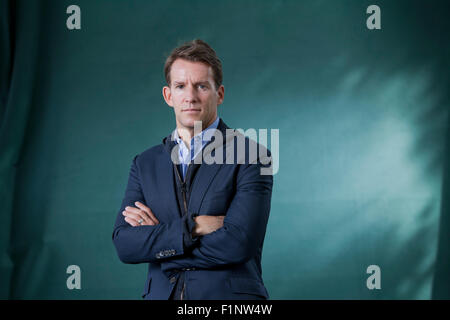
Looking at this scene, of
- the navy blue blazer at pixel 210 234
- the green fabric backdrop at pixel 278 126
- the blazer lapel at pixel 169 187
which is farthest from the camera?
the green fabric backdrop at pixel 278 126

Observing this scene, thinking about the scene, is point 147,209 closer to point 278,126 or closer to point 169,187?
point 169,187

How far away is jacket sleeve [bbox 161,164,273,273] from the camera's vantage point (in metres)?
1.93

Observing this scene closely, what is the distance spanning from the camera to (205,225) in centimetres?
197

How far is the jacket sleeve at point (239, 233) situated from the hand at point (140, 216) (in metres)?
0.19

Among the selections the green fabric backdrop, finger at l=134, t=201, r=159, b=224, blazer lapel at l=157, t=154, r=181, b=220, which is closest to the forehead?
blazer lapel at l=157, t=154, r=181, b=220

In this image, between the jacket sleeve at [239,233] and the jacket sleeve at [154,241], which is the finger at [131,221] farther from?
the jacket sleeve at [239,233]

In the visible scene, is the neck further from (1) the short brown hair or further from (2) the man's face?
(1) the short brown hair

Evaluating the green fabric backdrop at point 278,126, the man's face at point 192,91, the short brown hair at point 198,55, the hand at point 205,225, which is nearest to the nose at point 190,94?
the man's face at point 192,91

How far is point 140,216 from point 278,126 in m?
2.22

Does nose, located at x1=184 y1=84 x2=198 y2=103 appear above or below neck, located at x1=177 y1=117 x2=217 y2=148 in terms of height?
above

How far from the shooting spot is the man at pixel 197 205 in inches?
76.2

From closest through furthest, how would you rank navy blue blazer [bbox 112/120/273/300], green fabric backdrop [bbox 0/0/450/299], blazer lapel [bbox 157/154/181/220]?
navy blue blazer [bbox 112/120/273/300], blazer lapel [bbox 157/154/181/220], green fabric backdrop [bbox 0/0/450/299]
